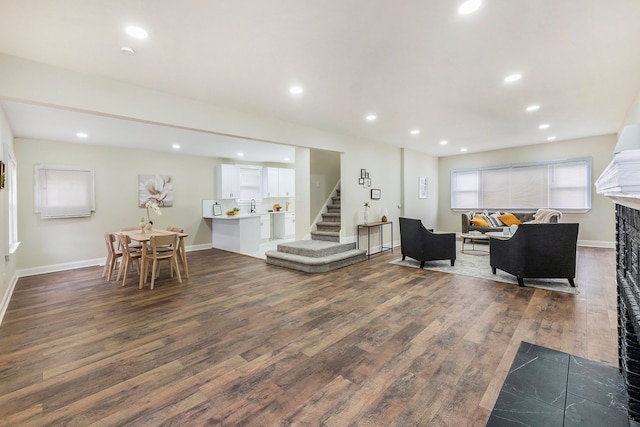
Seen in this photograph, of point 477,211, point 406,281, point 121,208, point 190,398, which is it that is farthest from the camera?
point 477,211

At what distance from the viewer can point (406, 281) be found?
439cm

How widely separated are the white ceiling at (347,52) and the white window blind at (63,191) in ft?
3.93

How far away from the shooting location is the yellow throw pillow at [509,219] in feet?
24.1

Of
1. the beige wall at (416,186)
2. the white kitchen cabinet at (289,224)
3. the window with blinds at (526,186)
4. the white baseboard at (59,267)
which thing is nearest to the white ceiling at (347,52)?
the white baseboard at (59,267)

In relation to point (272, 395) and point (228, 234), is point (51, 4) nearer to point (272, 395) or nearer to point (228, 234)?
point (272, 395)

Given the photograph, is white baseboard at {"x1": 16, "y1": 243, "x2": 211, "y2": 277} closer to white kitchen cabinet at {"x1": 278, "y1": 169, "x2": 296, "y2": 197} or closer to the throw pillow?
white kitchen cabinet at {"x1": 278, "y1": 169, "x2": 296, "y2": 197}

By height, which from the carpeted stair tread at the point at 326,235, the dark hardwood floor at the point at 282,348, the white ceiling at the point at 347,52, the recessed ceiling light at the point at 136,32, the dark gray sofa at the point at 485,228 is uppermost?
the white ceiling at the point at 347,52

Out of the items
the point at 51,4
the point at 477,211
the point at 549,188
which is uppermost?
the point at 51,4

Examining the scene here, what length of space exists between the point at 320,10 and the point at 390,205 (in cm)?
569

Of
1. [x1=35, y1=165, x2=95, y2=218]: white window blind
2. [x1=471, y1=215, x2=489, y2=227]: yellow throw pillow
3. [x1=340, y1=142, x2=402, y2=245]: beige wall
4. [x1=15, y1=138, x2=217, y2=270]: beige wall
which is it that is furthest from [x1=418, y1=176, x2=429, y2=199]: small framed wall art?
[x1=35, y1=165, x2=95, y2=218]: white window blind

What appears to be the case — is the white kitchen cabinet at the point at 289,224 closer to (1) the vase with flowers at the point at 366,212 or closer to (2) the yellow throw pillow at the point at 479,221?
(1) the vase with flowers at the point at 366,212

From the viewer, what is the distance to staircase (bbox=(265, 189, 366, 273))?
16.8 ft

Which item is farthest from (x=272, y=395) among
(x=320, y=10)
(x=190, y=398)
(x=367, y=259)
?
(x=367, y=259)

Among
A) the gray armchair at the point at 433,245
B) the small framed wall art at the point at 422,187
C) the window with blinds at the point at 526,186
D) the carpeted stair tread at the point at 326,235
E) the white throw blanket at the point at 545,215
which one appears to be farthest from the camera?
the small framed wall art at the point at 422,187
